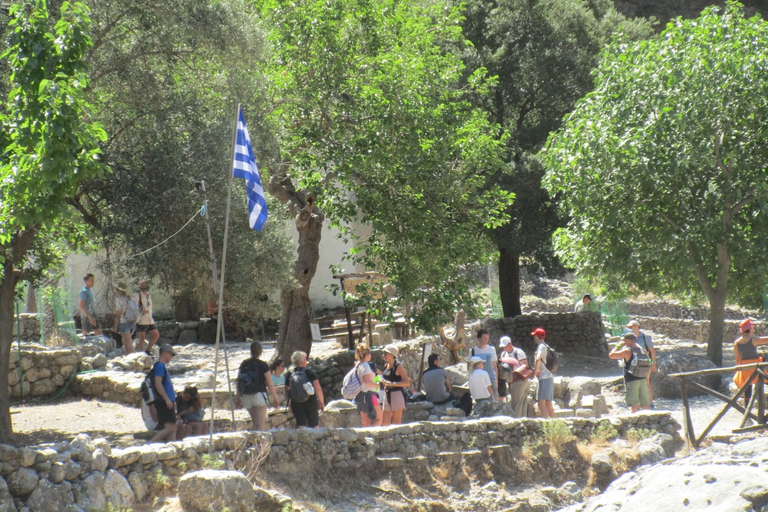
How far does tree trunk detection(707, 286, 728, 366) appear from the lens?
1764 centimetres

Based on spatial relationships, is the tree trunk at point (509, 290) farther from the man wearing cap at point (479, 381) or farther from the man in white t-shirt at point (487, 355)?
the man wearing cap at point (479, 381)

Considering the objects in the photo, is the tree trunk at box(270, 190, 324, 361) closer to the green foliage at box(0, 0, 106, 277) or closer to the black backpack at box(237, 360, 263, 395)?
the black backpack at box(237, 360, 263, 395)

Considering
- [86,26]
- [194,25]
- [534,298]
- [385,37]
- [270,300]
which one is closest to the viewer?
[86,26]

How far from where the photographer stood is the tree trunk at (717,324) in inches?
695

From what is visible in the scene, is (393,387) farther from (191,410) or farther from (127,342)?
(127,342)

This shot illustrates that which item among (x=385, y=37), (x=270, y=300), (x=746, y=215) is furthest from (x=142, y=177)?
(x=746, y=215)

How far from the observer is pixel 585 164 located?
56.3ft

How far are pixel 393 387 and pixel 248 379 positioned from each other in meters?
2.41

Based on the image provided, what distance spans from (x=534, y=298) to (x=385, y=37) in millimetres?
26854

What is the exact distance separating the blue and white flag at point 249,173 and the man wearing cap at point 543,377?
532cm

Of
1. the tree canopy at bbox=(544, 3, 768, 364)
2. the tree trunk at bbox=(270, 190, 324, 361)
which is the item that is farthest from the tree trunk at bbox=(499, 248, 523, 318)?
the tree trunk at bbox=(270, 190, 324, 361)

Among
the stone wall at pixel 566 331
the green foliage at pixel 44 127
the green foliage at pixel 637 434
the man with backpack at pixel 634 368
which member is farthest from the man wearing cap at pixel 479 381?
the stone wall at pixel 566 331

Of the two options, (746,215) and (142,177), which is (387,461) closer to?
(142,177)

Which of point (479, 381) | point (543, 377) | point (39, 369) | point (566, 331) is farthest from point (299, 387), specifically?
point (566, 331)
